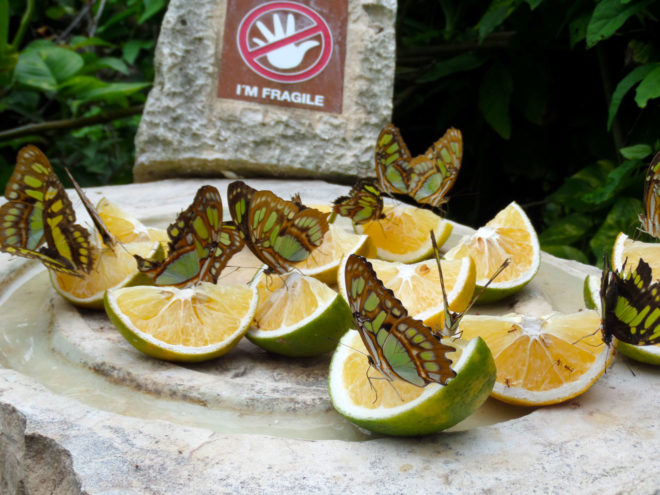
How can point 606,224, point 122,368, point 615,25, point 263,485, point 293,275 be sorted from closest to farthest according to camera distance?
point 263,485 < point 122,368 < point 293,275 < point 615,25 < point 606,224

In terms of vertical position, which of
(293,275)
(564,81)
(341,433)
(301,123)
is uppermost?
(564,81)

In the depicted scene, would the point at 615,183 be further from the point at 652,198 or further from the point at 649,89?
the point at 652,198

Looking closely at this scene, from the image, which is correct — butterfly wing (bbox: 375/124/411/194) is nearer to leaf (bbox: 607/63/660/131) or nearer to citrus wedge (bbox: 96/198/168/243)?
citrus wedge (bbox: 96/198/168/243)

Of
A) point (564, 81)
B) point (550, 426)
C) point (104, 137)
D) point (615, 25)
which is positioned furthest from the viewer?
point (104, 137)

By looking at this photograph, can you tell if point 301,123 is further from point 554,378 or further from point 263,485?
point 263,485

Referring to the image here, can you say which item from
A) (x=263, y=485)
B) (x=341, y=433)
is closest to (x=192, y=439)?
(x=263, y=485)

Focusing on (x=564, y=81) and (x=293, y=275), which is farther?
(x=564, y=81)
